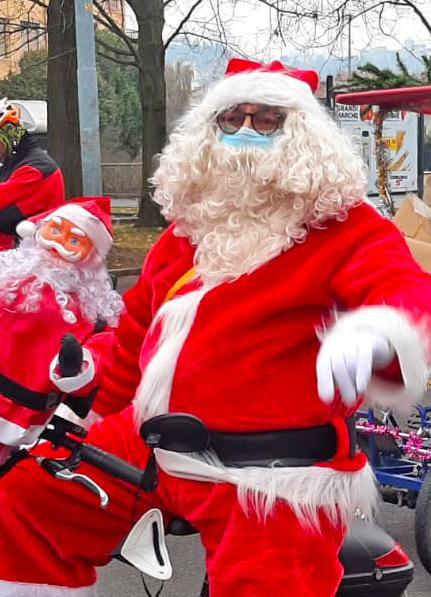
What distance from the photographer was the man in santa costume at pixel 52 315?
222 centimetres

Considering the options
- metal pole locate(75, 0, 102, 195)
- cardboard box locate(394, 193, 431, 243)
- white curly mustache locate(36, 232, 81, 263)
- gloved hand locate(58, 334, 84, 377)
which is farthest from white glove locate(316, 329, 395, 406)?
metal pole locate(75, 0, 102, 195)

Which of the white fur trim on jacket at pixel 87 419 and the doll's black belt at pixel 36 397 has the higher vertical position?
the doll's black belt at pixel 36 397

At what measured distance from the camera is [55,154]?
1431 cm

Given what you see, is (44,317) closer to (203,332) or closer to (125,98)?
(203,332)

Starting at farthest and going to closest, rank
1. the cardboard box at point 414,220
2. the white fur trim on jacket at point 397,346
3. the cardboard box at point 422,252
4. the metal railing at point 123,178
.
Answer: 1. the metal railing at point 123,178
2. the cardboard box at point 414,220
3. the cardboard box at point 422,252
4. the white fur trim on jacket at point 397,346

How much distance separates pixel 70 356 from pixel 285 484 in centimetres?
54

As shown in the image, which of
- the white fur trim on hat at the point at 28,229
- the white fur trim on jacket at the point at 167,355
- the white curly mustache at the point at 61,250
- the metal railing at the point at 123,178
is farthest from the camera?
the metal railing at the point at 123,178

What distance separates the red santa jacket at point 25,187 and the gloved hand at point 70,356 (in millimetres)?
4043

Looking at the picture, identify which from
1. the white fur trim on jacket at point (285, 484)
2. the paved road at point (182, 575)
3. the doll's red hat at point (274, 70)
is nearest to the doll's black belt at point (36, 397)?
the white fur trim on jacket at point (285, 484)

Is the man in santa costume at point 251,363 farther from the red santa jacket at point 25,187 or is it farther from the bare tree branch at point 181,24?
the bare tree branch at point 181,24

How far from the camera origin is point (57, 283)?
8.46 ft

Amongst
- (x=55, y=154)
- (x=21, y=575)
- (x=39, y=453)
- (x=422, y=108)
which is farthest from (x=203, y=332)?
(x=55, y=154)

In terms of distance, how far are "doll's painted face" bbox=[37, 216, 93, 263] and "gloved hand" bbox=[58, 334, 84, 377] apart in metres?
0.66

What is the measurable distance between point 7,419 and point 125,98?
111ft
